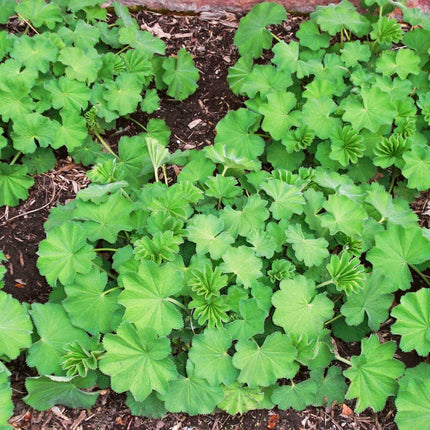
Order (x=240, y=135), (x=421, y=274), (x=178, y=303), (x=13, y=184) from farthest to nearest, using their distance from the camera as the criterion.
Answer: (x=240, y=135)
(x=13, y=184)
(x=421, y=274)
(x=178, y=303)

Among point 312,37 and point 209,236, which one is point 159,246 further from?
point 312,37

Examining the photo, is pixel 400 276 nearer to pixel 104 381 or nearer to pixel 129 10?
pixel 104 381

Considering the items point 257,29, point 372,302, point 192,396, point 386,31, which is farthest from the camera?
point 257,29

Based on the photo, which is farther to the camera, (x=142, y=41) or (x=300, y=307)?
(x=142, y=41)

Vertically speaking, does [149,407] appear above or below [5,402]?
below

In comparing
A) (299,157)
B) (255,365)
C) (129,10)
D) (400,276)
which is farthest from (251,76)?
(255,365)

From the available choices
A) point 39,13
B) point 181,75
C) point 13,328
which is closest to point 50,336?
point 13,328
